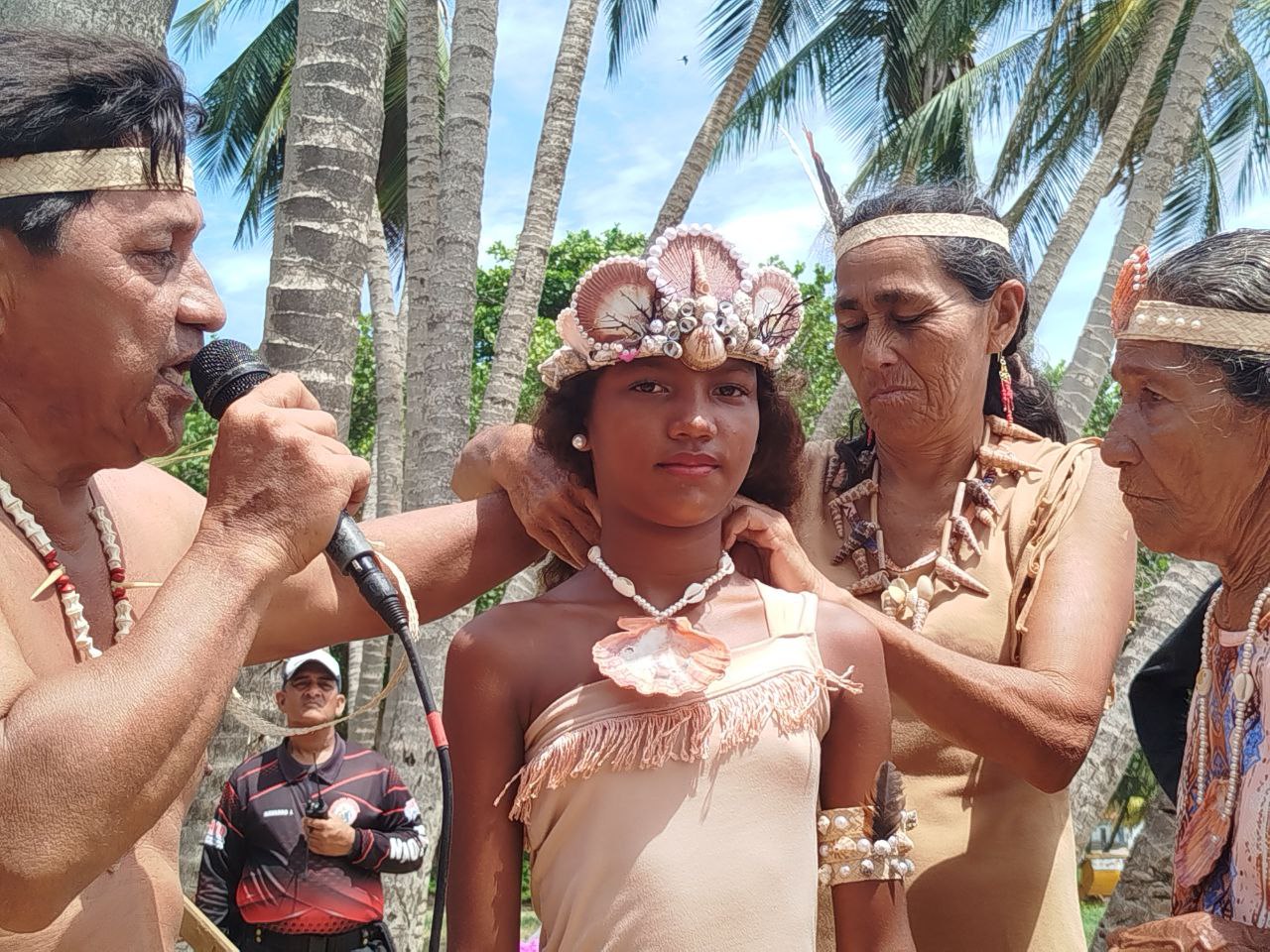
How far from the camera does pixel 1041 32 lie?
1834 cm

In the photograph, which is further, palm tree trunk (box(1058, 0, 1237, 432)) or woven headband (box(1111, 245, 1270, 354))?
palm tree trunk (box(1058, 0, 1237, 432))

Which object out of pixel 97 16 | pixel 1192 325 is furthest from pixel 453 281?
pixel 1192 325

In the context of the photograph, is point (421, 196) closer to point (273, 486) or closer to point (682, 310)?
point (682, 310)

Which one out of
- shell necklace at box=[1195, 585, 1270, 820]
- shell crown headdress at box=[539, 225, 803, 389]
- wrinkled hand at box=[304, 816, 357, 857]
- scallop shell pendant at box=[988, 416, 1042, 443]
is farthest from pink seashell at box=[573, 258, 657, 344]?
wrinkled hand at box=[304, 816, 357, 857]

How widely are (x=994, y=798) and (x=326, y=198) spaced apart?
312cm

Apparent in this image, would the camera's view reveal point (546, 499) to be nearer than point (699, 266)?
No

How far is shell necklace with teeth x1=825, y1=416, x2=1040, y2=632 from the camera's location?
312 cm

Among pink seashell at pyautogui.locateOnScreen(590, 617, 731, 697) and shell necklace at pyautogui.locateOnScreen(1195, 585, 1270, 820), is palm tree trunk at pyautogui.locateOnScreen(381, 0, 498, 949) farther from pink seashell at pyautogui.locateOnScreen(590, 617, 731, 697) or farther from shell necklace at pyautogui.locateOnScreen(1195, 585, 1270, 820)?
shell necklace at pyautogui.locateOnScreen(1195, 585, 1270, 820)

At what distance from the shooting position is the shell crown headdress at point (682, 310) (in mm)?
2623

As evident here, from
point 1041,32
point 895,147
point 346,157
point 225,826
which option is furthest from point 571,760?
point 1041,32

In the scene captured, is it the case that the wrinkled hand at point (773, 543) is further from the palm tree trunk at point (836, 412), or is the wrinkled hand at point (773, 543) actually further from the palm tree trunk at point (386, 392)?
the palm tree trunk at point (386, 392)

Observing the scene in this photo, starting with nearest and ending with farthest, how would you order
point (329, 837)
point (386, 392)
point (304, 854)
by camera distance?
1. point (329, 837)
2. point (304, 854)
3. point (386, 392)

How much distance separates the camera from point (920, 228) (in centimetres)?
327

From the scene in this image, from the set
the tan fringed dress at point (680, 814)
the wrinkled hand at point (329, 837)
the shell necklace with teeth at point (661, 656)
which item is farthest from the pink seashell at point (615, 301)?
the wrinkled hand at point (329, 837)
